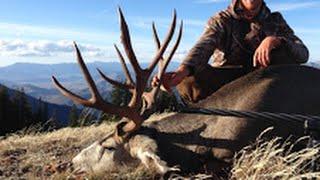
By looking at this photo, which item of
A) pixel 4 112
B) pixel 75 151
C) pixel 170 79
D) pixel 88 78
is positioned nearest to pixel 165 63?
pixel 170 79

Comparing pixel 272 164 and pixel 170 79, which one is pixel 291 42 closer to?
pixel 170 79

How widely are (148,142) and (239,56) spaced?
207 centimetres

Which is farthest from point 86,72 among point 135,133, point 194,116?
point 194,116

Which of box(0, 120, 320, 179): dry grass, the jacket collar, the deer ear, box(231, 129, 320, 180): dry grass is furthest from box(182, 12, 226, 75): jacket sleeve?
box(231, 129, 320, 180): dry grass

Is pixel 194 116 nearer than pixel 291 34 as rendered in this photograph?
Yes

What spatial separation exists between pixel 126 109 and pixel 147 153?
50 cm

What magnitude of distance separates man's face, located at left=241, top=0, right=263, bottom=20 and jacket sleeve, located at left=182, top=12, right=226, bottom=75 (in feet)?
0.96

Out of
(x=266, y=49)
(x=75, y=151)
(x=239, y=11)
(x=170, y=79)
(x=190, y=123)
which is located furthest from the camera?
(x=75, y=151)

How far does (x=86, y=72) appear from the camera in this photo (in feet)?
19.8

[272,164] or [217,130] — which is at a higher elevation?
[217,130]

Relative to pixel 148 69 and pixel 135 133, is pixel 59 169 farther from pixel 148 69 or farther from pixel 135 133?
pixel 148 69

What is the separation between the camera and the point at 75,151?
8.36m

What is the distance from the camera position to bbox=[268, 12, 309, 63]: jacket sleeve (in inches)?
281

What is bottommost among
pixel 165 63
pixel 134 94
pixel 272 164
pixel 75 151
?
pixel 75 151
